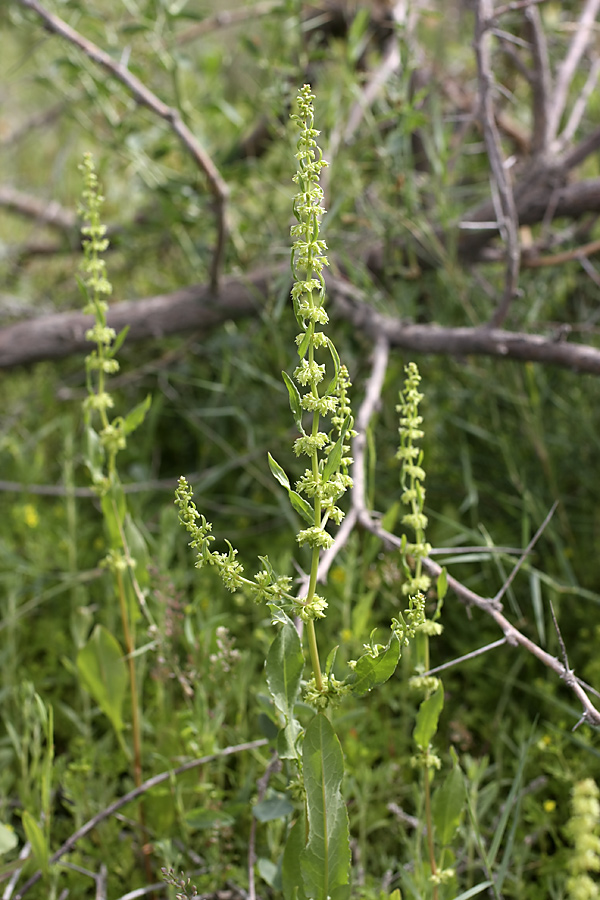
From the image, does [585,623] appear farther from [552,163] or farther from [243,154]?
[243,154]

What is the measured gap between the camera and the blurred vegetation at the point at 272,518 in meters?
1.41

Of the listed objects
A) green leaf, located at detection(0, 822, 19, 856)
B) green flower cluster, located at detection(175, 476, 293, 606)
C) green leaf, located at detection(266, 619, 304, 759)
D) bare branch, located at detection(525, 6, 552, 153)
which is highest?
bare branch, located at detection(525, 6, 552, 153)

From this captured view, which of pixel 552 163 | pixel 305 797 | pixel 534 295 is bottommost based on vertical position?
pixel 305 797

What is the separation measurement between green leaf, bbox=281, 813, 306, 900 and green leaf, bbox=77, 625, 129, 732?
52 cm

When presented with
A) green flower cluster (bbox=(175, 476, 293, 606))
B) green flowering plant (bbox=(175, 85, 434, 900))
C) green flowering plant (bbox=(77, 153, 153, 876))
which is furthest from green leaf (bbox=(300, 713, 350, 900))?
green flowering plant (bbox=(77, 153, 153, 876))

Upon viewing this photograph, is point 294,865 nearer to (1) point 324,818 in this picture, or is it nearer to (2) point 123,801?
(1) point 324,818

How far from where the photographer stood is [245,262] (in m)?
2.68

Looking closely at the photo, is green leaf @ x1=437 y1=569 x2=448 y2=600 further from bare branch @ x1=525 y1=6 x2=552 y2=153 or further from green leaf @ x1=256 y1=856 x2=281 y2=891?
bare branch @ x1=525 y1=6 x2=552 y2=153

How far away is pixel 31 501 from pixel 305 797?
71.2 inches

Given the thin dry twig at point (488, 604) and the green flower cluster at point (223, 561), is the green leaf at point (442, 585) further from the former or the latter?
the green flower cluster at point (223, 561)

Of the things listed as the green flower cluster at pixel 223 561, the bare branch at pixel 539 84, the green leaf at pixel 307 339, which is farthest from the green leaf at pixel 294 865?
the bare branch at pixel 539 84

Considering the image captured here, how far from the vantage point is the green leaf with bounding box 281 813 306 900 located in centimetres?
99

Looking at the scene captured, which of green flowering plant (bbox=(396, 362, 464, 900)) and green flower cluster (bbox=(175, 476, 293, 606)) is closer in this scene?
green flower cluster (bbox=(175, 476, 293, 606))

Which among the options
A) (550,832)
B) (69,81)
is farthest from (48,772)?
(69,81)
